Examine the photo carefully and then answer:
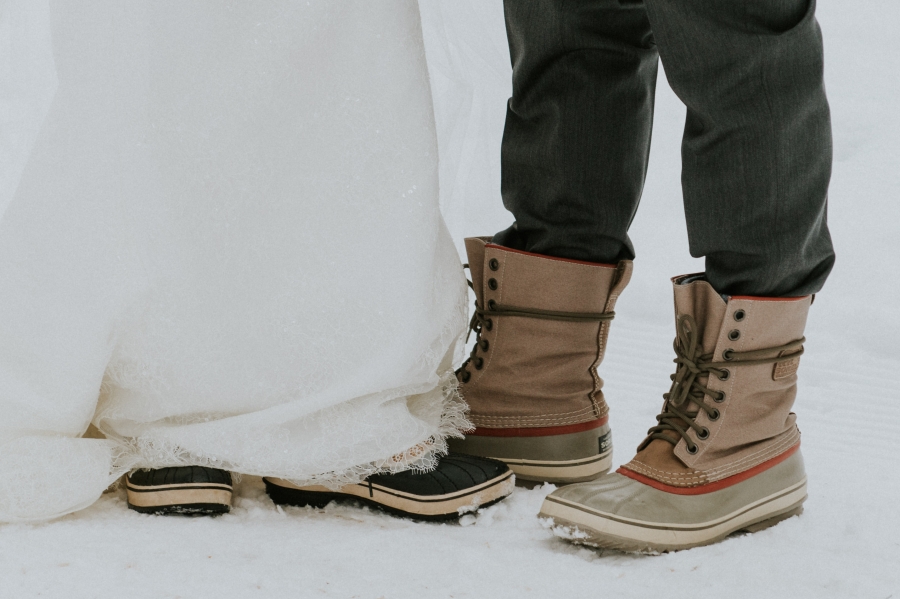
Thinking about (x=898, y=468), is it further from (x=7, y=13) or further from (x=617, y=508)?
(x=7, y=13)

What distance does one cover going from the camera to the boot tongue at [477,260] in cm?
106

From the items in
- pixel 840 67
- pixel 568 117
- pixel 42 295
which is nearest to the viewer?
pixel 42 295

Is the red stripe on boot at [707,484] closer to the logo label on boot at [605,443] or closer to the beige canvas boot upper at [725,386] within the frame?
the beige canvas boot upper at [725,386]

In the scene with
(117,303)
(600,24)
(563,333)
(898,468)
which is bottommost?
(898,468)

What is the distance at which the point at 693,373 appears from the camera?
0.89 meters

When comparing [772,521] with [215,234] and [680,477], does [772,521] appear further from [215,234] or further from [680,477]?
[215,234]

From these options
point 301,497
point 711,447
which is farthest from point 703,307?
point 301,497

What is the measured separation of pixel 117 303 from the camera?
87 centimetres

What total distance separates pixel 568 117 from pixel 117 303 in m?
0.56

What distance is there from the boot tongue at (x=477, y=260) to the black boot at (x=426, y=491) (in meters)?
0.24

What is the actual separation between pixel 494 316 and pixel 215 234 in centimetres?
36

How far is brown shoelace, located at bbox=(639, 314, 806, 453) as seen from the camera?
86 centimetres

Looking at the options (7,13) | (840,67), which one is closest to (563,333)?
(7,13)

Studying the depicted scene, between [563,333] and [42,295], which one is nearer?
[42,295]
